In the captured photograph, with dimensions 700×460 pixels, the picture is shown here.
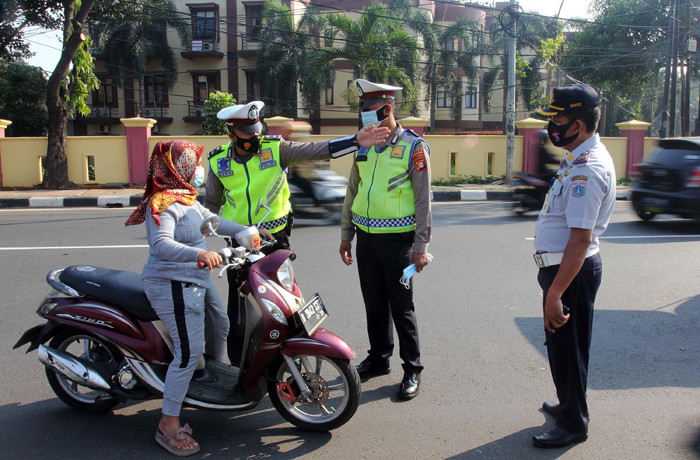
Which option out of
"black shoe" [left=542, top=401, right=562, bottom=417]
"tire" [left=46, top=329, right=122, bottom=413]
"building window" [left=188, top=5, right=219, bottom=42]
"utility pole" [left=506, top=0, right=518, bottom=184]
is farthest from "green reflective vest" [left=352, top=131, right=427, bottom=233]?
"building window" [left=188, top=5, right=219, bottom=42]

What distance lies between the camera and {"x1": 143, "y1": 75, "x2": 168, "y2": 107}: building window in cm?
3241

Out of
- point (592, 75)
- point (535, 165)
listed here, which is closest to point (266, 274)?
point (535, 165)

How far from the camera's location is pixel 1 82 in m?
26.8

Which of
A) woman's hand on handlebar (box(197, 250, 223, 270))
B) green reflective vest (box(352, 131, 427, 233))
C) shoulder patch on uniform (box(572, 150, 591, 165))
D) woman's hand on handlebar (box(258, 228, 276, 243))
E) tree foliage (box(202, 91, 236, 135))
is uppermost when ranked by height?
tree foliage (box(202, 91, 236, 135))

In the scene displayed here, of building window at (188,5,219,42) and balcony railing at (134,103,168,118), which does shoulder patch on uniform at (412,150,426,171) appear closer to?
building window at (188,5,219,42)

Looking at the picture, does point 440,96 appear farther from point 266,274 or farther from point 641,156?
point 266,274

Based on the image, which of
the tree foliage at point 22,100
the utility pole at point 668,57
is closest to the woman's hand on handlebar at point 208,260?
the utility pole at point 668,57

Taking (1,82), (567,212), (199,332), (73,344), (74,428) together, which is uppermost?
(1,82)

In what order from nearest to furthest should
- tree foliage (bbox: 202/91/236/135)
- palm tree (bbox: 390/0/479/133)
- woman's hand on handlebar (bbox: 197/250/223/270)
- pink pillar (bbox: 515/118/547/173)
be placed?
woman's hand on handlebar (bbox: 197/250/223/270), pink pillar (bbox: 515/118/547/173), tree foliage (bbox: 202/91/236/135), palm tree (bbox: 390/0/479/133)

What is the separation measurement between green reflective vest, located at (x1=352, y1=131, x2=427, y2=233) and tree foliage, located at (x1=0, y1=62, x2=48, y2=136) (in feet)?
93.0

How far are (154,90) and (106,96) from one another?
2920 millimetres

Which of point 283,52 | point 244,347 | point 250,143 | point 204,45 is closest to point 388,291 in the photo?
point 244,347

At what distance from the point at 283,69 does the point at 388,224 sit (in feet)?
90.9

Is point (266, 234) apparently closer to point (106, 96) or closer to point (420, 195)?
point (420, 195)
